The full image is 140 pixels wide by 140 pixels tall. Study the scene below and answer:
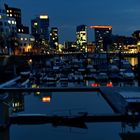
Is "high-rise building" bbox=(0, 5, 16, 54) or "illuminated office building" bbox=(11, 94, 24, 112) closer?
"illuminated office building" bbox=(11, 94, 24, 112)

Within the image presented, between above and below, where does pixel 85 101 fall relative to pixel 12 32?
below

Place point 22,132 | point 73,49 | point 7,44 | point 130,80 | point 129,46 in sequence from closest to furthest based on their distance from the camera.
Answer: point 22,132, point 130,80, point 7,44, point 129,46, point 73,49

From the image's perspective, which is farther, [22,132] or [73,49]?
[73,49]

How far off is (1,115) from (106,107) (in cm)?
1070

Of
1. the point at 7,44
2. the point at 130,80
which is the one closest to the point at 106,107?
the point at 130,80

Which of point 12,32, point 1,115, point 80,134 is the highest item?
point 12,32

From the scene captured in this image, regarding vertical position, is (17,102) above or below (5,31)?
below

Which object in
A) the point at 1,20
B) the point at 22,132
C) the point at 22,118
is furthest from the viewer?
the point at 1,20

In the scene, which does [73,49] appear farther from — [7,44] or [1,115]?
[1,115]

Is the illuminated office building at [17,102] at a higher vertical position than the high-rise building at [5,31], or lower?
lower

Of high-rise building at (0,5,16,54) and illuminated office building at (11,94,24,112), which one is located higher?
high-rise building at (0,5,16,54)

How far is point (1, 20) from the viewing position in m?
69.3

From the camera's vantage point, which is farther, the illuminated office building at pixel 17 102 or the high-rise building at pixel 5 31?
the high-rise building at pixel 5 31

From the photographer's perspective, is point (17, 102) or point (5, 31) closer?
point (17, 102)
